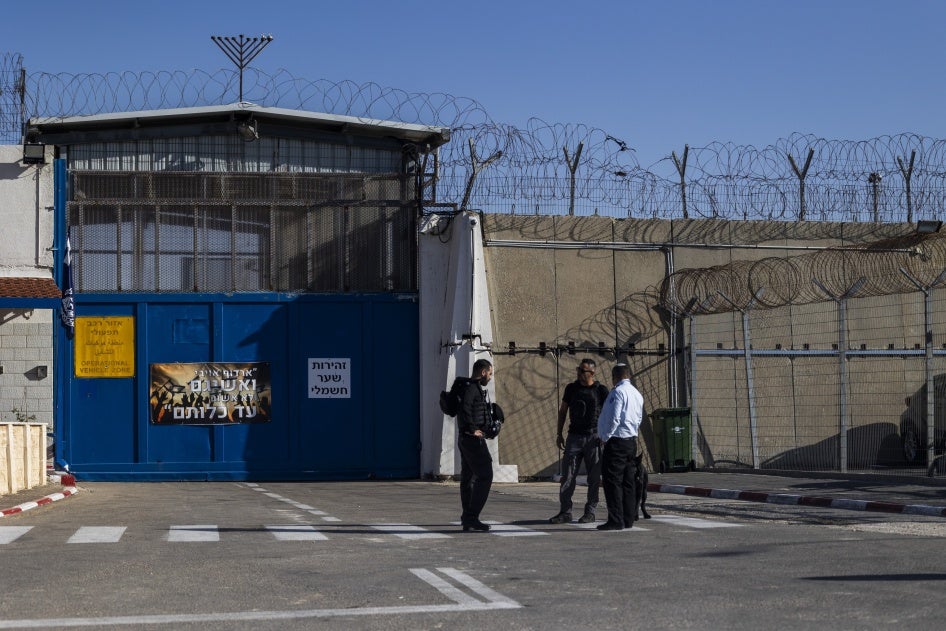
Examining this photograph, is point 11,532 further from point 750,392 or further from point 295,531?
point 750,392

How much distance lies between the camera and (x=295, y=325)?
23.8 metres

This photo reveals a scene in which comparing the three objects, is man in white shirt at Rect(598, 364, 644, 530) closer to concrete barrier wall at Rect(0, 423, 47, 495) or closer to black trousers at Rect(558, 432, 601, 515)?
black trousers at Rect(558, 432, 601, 515)

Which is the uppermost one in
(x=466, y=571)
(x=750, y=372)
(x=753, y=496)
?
(x=750, y=372)

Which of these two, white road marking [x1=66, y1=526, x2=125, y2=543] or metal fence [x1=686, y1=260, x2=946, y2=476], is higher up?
metal fence [x1=686, y1=260, x2=946, y2=476]

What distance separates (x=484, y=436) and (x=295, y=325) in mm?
12068

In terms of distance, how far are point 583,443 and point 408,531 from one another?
2153 mm

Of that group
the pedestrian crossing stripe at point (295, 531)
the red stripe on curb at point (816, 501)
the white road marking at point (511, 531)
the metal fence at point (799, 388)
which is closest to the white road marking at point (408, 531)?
the pedestrian crossing stripe at point (295, 531)

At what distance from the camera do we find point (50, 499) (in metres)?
17.1

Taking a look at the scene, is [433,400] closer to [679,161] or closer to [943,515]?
[679,161]

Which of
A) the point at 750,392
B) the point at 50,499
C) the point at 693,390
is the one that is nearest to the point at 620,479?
the point at 50,499

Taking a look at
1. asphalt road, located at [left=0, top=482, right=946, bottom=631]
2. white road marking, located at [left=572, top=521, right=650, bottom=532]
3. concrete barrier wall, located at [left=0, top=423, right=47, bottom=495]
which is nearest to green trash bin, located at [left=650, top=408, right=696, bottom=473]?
asphalt road, located at [left=0, top=482, right=946, bottom=631]

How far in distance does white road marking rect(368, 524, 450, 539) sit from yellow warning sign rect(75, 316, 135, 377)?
462 inches

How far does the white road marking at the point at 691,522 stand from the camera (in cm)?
1230

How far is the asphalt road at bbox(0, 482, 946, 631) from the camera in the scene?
6.78 metres
